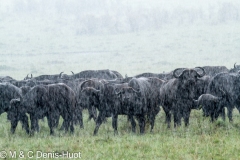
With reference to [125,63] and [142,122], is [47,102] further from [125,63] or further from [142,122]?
[125,63]

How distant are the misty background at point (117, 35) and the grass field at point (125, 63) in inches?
6.8

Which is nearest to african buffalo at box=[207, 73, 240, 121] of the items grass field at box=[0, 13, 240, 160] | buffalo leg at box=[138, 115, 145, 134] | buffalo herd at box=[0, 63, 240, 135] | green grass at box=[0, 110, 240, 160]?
buffalo herd at box=[0, 63, 240, 135]

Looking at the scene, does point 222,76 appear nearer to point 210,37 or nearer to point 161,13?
point 210,37

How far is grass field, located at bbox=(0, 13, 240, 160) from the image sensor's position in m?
9.53

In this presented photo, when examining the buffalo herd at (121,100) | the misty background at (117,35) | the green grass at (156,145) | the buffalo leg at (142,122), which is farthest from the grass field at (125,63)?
the buffalo herd at (121,100)

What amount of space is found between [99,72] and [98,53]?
4811cm

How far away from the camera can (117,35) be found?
3450 inches

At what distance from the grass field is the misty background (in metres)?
0.17

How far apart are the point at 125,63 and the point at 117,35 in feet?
85.4

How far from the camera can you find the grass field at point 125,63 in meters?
9.53

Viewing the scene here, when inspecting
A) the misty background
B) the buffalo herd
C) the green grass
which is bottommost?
the green grass

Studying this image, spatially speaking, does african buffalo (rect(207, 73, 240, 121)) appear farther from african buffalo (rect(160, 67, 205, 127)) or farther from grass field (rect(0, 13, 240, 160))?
african buffalo (rect(160, 67, 205, 127))

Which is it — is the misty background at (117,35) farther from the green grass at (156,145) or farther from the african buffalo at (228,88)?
the green grass at (156,145)

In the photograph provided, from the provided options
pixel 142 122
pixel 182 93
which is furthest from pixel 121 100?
pixel 182 93
